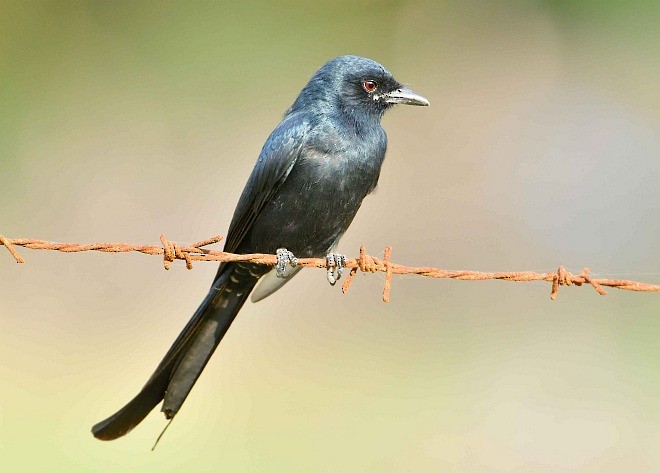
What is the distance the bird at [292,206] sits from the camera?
4746mm

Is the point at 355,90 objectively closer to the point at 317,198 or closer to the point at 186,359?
the point at 317,198

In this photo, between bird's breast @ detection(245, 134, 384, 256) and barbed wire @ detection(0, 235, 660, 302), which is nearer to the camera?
barbed wire @ detection(0, 235, 660, 302)

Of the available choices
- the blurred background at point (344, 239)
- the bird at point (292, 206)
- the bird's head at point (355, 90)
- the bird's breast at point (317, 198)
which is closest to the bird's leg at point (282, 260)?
the bird at point (292, 206)

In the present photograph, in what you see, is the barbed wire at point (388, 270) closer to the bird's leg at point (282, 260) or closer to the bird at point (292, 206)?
the bird's leg at point (282, 260)

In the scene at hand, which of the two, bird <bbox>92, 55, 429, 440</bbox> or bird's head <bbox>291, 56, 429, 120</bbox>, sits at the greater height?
bird's head <bbox>291, 56, 429, 120</bbox>

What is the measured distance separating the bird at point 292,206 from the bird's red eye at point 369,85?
0.11 metres

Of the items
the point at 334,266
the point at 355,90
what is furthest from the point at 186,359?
the point at 355,90

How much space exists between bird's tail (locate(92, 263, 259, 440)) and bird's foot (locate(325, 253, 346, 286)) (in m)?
0.45

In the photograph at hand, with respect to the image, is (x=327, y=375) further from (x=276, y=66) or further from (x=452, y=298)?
(x=276, y=66)

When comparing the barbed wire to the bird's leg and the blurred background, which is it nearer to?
the bird's leg

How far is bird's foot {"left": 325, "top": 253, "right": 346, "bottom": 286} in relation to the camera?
4824mm

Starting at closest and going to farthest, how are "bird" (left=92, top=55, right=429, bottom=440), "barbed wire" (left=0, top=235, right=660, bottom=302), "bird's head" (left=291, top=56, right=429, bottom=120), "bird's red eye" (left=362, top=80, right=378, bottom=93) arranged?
"barbed wire" (left=0, top=235, right=660, bottom=302) → "bird" (left=92, top=55, right=429, bottom=440) → "bird's head" (left=291, top=56, right=429, bottom=120) → "bird's red eye" (left=362, top=80, right=378, bottom=93)

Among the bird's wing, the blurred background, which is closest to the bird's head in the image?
the bird's wing

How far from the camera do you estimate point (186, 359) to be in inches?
185
